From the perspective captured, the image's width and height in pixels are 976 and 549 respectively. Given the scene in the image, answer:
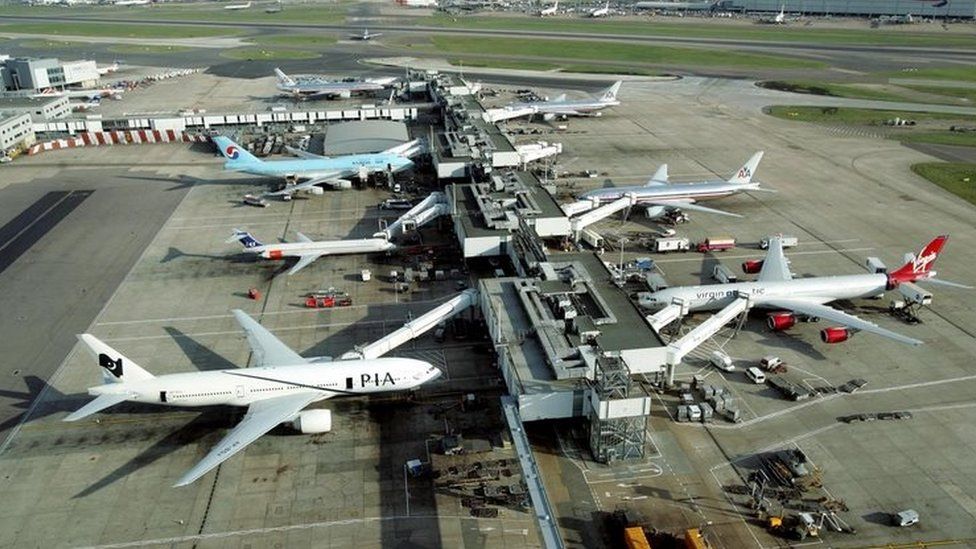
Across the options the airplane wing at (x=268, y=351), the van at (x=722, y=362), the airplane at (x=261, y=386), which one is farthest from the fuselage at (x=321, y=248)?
the van at (x=722, y=362)

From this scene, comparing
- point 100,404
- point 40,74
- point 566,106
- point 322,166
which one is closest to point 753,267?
point 322,166

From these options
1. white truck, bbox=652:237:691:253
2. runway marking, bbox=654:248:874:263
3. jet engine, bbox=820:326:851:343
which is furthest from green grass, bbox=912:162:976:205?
jet engine, bbox=820:326:851:343

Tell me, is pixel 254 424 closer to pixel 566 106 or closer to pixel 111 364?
pixel 111 364

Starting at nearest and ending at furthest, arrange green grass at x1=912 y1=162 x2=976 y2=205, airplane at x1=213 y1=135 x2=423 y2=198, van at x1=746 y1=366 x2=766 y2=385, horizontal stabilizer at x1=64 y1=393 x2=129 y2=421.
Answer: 1. horizontal stabilizer at x1=64 y1=393 x2=129 y2=421
2. van at x1=746 y1=366 x2=766 y2=385
3. airplane at x1=213 y1=135 x2=423 y2=198
4. green grass at x1=912 y1=162 x2=976 y2=205

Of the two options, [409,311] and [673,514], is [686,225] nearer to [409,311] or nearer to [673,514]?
[409,311]

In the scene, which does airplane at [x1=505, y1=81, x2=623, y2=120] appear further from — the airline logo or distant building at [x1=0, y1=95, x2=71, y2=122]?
the airline logo
